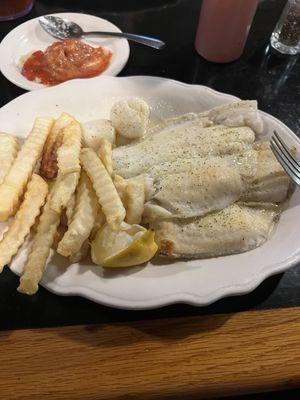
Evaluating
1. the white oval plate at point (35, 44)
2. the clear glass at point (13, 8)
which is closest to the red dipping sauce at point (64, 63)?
the white oval plate at point (35, 44)

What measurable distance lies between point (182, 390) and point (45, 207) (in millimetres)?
573

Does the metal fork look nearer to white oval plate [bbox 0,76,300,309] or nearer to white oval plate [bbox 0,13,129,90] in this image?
white oval plate [bbox 0,76,300,309]

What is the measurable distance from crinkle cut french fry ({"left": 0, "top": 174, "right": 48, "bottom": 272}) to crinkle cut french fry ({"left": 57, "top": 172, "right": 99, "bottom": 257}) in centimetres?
9

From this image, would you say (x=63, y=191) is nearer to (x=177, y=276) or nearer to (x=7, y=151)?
(x=7, y=151)

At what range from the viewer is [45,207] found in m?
→ 1.09

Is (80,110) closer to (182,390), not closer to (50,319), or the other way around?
(50,319)

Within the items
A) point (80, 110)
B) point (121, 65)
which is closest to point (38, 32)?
point (121, 65)

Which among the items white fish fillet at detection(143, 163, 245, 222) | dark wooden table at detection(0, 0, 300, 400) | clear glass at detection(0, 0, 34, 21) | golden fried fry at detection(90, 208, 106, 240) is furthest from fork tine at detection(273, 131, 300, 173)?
clear glass at detection(0, 0, 34, 21)

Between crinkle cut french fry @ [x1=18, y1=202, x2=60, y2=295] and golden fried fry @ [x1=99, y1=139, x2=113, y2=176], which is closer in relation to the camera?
crinkle cut french fry @ [x1=18, y1=202, x2=60, y2=295]

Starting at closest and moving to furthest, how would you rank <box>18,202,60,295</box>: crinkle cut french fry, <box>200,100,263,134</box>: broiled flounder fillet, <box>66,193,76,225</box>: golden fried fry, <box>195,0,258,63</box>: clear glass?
<box>18,202,60,295</box>: crinkle cut french fry → <box>66,193,76,225</box>: golden fried fry → <box>200,100,263,134</box>: broiled flounder fillet → <box>195,0,258,63</box>: clear glass

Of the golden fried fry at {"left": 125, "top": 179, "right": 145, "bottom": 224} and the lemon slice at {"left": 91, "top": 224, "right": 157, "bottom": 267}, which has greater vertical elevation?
the golden fried fry at {"left": 125, "top": 179, "right": 145, "bottom": 224}

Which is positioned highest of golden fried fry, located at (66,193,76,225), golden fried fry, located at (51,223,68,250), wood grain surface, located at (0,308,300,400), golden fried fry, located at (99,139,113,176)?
golden fried fry, located at (99,139,113,176)

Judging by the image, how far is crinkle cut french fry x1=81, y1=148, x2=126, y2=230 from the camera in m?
1.04

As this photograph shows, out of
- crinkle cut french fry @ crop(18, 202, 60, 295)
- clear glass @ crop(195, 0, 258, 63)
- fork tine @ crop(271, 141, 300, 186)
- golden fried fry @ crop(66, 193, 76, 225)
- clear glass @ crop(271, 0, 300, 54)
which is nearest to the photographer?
crinkle cut french fry @ crop(18, 202, 60, 295)
